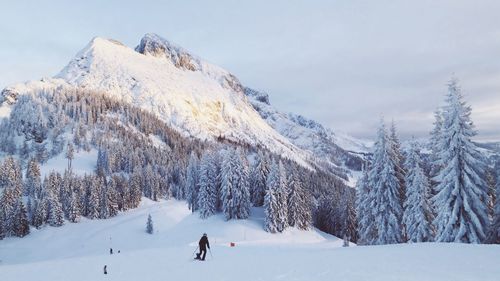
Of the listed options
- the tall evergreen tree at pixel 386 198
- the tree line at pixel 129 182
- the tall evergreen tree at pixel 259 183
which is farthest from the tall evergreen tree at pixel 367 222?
the tall evergreen tree at pixel 259 183

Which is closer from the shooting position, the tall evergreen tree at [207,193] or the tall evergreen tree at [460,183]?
the tall evergreen tree at [460,183]

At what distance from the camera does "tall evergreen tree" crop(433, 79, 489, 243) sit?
1328 inches

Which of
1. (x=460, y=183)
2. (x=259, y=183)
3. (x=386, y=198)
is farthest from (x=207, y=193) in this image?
(x=460, y=183)

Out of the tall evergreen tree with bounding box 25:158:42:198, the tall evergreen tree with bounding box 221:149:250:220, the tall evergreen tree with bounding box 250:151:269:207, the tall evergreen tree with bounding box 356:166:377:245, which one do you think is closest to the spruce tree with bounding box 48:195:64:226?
the tall evergreen tree with bounding box 25:158:42:198

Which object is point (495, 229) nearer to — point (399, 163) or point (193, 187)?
point (399, 163)

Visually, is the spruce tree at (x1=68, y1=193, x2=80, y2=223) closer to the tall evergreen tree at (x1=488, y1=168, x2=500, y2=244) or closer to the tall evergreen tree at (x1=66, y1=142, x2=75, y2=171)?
the tall evergreen tree at (x1=66, y1=142, x2=75, y2=171)

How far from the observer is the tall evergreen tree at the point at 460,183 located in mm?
33719

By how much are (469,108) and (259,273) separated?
25.7 meters

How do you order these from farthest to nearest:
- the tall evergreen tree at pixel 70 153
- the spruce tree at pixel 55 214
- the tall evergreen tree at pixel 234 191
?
1. the tall evergreen tree at pixel 70 153
2. the spruce tree at pixel 55 214
3. the tall evergreen tree at pixel 234 191

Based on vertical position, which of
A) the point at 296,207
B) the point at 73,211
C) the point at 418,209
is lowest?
the point at 73,211

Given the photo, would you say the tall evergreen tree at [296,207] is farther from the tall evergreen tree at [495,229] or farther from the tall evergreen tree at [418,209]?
the tall evergreen tree at [495,229]

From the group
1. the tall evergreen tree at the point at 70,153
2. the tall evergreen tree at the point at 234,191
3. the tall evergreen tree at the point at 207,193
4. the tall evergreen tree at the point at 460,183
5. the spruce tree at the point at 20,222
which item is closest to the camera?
the tall evergreen tree at the point at 460,183

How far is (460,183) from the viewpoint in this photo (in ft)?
112

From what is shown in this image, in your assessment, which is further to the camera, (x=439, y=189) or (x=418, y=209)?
(x=418, y=209)
